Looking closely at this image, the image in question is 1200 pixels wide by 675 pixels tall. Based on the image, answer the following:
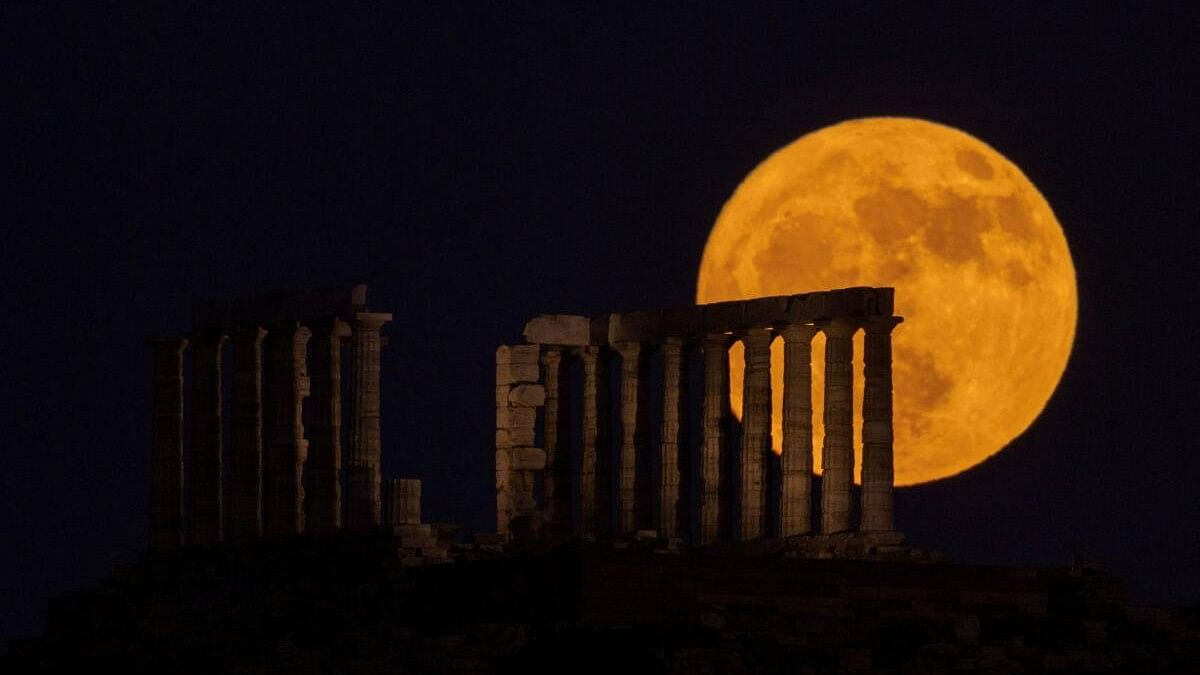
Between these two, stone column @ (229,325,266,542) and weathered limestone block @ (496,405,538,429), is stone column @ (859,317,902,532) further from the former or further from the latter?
stone column @ (229,325,266,542)

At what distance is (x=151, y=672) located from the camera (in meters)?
116

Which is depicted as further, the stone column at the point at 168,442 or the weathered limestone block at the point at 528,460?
the stone column at the point at 168,442

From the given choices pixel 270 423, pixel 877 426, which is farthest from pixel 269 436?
pixel 877 426

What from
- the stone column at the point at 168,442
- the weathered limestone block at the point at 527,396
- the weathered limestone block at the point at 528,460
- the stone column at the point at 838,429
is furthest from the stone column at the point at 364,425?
the stone column at the point at 838,429

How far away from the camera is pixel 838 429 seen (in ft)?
415

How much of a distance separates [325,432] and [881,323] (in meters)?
16.2

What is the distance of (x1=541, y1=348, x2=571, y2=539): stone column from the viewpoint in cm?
13312

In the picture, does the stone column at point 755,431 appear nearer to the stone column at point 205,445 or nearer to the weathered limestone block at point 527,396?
the weathered limestone block at point 527,396

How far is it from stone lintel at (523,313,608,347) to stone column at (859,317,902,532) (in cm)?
1076

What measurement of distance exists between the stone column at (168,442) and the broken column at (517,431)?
947 centimetres

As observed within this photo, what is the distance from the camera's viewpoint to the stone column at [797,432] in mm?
126812

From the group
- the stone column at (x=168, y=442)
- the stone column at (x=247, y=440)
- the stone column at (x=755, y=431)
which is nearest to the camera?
the stone column at (x=247, y=440)

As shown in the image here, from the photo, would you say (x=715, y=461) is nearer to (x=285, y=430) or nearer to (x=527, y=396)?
(x=527, y=396)

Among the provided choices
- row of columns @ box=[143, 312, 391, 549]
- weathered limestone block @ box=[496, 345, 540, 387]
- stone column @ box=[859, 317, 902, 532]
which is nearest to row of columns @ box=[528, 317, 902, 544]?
stone column @ box=[859, 317, 902, 532]
